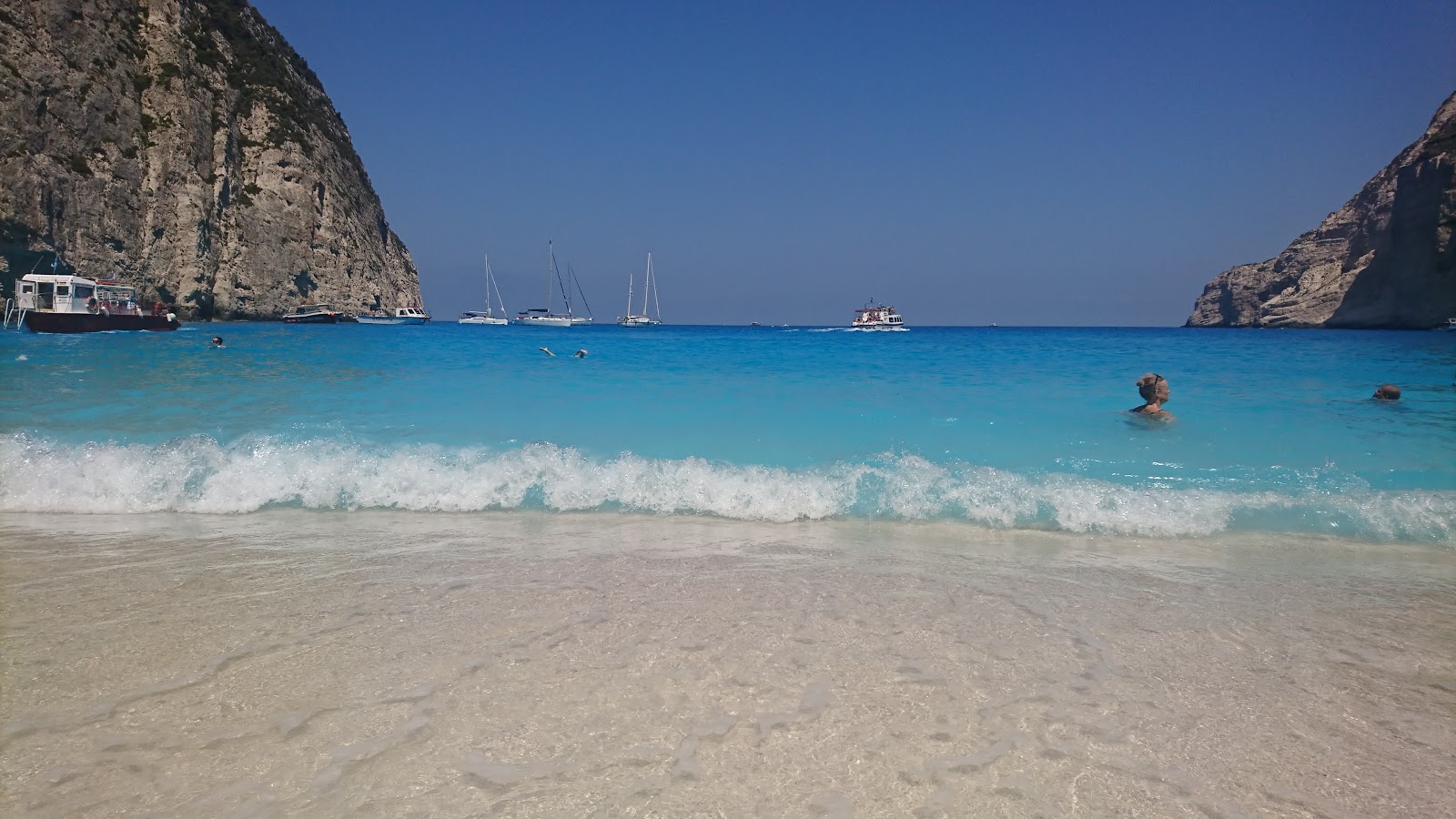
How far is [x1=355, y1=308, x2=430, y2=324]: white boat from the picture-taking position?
84000mm

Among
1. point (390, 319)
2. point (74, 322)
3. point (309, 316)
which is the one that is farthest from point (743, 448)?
point (390, 319)

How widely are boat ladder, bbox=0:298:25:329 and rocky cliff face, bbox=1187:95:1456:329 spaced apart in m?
120

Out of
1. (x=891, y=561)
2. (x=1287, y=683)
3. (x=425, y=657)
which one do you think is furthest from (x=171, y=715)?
(x=1287, y=683)

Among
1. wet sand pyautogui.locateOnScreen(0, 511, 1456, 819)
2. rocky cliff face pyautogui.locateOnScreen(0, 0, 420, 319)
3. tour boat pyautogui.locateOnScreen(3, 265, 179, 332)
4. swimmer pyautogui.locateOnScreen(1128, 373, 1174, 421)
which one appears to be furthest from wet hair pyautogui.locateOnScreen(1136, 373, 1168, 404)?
rocky cliff face pyautogui.locateOnScreen(0, 0, 420, 319)

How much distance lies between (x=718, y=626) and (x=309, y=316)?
79206 mm

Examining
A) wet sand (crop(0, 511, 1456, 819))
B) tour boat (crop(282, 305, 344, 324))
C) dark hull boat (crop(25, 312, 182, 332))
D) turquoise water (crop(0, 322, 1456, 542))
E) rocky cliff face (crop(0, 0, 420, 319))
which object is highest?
rocky cliff face (crop(0, 0, 420, 319))

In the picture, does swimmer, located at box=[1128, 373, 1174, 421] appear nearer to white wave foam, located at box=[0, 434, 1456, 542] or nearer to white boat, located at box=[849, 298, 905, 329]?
white wave foam, located at box=[0, 434, 1456, 542]

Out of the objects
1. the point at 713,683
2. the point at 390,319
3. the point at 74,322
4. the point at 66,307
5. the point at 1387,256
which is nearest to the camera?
the point at 713,683

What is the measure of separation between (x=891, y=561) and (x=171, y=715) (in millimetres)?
4594

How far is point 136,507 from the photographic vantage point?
24.1 feet

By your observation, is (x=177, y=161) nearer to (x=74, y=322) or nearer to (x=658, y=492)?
(x=74, y=322)

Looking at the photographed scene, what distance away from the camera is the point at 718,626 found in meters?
4.20

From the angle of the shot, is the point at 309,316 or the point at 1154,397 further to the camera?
the point at 309,316

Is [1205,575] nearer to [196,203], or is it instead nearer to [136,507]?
[136,507]
